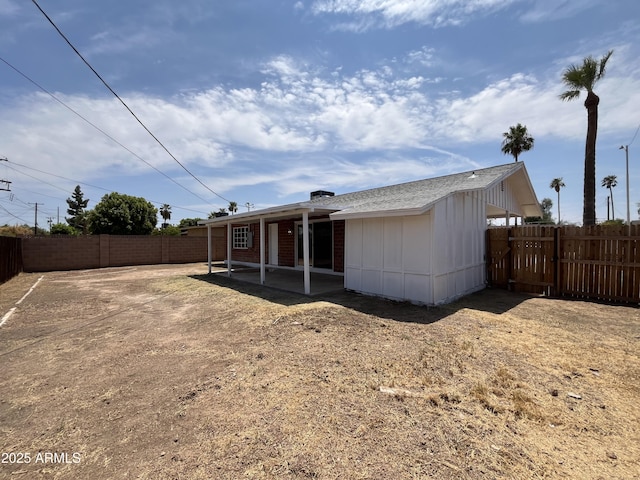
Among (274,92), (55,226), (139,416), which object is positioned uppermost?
(274,92)

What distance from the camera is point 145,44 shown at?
854 cm

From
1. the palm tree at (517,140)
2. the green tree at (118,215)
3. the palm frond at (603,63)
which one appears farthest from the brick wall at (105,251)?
the palm tree at (517,140)

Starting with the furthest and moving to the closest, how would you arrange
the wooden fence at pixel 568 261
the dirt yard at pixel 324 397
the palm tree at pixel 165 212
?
the palm tree at pixel 165 212 → the wooden fence at pixel 568 261 → the dirt yard at pixel 324 397

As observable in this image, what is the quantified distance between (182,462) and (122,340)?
11.8 ft

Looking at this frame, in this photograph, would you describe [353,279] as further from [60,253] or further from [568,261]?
[60,253]

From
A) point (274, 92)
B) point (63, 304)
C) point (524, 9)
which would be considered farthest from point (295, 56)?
point (63, 304)

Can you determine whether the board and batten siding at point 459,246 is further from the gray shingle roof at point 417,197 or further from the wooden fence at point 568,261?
the wooden fence at point 568,261

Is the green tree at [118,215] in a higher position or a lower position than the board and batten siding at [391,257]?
higher

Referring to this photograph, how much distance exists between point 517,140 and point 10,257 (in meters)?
33.6

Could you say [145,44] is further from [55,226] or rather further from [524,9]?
[55,226]

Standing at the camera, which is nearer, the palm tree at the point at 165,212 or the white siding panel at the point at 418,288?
the white siding panel at the point at 418,288

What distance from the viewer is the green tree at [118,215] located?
93.7 feet

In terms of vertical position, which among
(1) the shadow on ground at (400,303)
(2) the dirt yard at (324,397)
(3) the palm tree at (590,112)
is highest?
(3) the palm tree at (590,112)

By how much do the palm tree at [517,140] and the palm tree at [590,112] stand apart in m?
14.0
